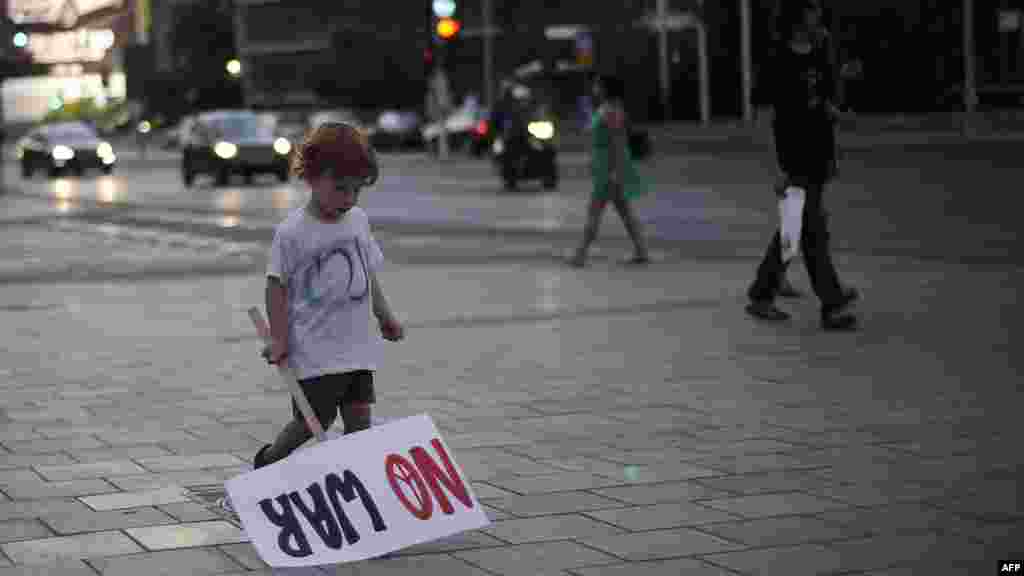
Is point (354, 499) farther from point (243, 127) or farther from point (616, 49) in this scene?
point (616, 49)

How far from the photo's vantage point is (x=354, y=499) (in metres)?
5.80

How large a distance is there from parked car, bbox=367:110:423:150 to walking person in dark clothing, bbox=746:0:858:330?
182ft

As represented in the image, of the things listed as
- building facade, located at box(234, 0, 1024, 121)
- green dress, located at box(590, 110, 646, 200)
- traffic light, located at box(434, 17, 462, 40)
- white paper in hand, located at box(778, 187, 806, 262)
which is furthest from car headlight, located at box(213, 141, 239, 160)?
white paper in hand, located at box(778, 187, 806, 262)

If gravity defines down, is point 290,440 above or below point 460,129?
above

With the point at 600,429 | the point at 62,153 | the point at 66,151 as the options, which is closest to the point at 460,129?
the point at 66,151

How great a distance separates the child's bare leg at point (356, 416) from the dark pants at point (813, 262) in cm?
574

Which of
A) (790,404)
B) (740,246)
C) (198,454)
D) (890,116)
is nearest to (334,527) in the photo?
(198,454)

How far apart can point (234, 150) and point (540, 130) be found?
9657 millimetres

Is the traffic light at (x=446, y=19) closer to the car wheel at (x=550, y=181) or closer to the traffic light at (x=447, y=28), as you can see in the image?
the traffic light at (x=447, y=28)

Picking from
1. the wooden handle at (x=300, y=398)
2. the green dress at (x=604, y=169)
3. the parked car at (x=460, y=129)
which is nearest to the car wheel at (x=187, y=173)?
the parked car at (x=460, y=129)

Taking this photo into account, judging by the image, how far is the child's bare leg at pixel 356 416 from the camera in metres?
6.19

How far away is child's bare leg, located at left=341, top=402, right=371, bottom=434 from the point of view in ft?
20.3

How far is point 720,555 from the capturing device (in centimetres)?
575

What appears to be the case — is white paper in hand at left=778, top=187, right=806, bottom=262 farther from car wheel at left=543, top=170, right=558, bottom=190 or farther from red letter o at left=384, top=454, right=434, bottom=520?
car wheel at left=543, top=170, right=558, bottom=190
